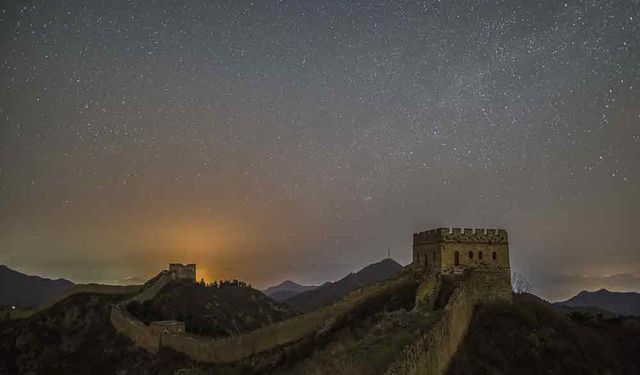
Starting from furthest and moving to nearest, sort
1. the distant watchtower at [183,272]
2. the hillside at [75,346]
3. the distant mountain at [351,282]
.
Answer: the distant mountain at [351,282] → the distant watchtower at [183,272] → the hillside at [75,346]

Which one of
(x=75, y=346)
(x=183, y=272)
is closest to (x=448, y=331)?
(x=75, y=346)

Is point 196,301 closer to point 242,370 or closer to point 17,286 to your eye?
point 242,370

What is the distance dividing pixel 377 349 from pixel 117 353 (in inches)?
1464

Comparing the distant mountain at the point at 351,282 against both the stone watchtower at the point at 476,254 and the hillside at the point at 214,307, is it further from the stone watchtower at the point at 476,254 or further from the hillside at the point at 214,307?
the stone watchtower at the point at 476,254

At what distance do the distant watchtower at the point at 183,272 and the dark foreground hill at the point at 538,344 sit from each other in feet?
159

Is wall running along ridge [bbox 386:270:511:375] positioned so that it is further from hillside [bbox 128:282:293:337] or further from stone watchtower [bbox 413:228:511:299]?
hillside [bbox 128:282:293:337]

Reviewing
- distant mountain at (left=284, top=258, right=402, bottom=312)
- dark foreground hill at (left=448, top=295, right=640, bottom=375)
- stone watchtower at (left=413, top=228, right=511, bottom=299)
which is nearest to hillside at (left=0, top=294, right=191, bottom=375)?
stone watchtower at (left=413, top=228, right=511, bottom=299)

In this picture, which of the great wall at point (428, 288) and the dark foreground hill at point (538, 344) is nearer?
the dark foreground hill at point (538, 344)

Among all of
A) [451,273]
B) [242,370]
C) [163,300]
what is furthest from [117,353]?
[451,273]

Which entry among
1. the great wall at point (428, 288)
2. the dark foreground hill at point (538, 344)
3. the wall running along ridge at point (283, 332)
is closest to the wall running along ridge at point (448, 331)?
the great wall at point (428, 288)

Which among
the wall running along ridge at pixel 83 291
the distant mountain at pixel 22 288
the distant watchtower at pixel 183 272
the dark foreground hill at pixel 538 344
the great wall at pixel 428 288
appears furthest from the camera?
the distant mountain at pixel 22 288

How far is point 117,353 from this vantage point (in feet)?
150

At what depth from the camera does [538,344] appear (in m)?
27.9

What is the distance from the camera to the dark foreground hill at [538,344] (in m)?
25.8
